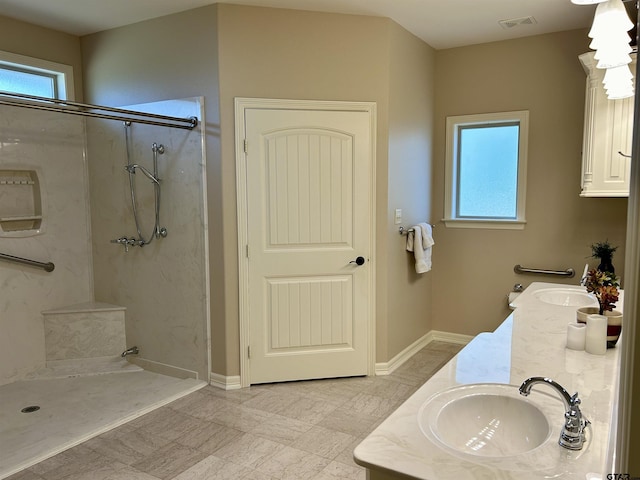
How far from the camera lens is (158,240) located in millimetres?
3764

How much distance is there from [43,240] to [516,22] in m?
4.09

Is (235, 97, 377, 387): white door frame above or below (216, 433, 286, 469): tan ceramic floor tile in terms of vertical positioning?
above

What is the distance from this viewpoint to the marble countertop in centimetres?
111

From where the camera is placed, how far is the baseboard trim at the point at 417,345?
12.5 ft

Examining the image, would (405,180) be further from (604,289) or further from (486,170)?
(604,289)

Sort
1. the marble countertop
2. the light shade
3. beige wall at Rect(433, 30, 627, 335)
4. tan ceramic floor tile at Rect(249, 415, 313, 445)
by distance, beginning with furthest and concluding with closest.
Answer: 1. beige wall at Rect(433, 30, 627, 335)
2. tan ceramic floor tile at Rect(249, 415, 313, 445)
3. the light shade
4. the marble countertop

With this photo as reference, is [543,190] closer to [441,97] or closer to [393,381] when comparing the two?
[441,97]

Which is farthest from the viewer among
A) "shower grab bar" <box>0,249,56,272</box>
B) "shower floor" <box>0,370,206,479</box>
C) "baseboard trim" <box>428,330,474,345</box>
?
"baseboard trim" <box>428,330,474,345</box>

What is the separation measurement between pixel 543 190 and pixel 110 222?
3627mm

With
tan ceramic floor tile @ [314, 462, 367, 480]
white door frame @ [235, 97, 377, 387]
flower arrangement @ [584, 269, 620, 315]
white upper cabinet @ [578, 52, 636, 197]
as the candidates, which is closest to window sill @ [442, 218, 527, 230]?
white upper cabinet @ [578, 52, 636, 197]

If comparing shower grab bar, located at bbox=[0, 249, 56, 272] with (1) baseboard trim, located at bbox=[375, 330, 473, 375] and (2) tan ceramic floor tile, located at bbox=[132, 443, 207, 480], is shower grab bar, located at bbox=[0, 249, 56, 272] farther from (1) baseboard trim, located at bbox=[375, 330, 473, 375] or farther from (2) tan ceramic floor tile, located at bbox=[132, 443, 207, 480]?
(1) baseboard trim, located at bbox=[375, 330, 473, 375]

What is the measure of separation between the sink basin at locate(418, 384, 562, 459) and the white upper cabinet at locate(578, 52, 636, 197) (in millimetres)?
2137

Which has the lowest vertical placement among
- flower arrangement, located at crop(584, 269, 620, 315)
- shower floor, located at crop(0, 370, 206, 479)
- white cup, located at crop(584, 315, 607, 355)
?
shower floor, located at crop(0, 370, 206, 479)

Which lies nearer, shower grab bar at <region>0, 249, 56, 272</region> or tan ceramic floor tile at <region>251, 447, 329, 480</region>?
tan ceramic floor tile at <region>251, 447, 329, 480</region>
